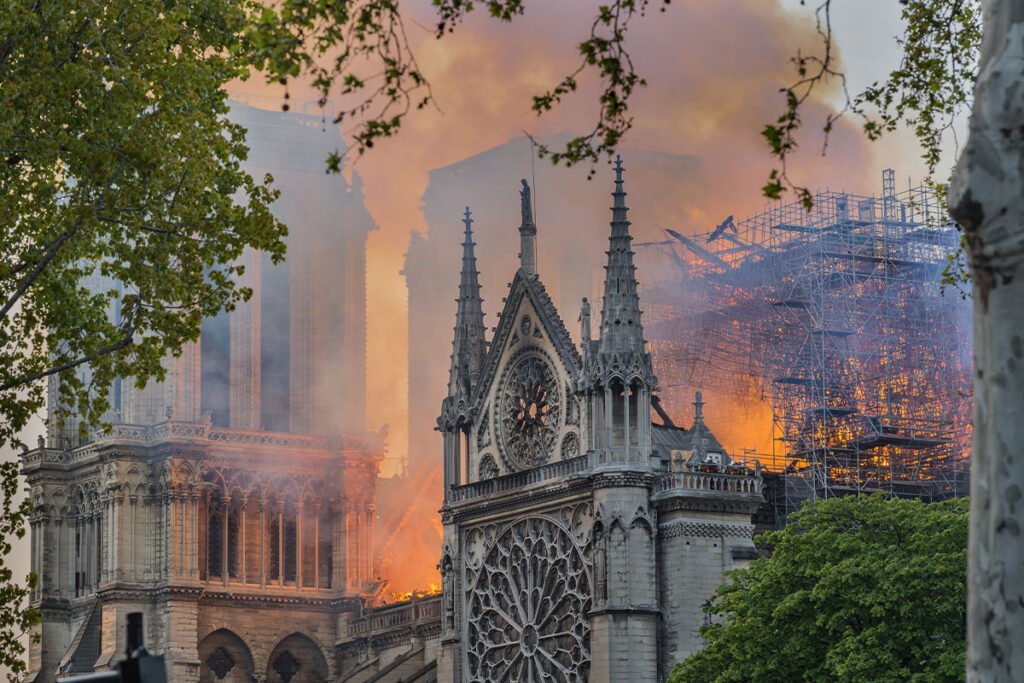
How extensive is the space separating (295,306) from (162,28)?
65.7m

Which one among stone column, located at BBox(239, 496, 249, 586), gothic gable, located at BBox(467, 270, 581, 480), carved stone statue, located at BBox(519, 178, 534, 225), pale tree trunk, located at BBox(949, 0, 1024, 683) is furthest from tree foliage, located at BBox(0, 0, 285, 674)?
stone column, located at BBox(239, 496, 249, 586)

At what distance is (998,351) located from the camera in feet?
47.0

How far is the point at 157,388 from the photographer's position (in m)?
98.7

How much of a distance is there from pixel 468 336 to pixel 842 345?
42.2 feet

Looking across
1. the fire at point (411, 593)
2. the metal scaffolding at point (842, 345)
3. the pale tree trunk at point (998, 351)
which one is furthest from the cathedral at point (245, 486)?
the pale tree trunk at point (998, 351)

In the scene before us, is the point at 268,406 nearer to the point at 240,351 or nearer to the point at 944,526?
the point at 240,351

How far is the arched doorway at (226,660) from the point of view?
319ft

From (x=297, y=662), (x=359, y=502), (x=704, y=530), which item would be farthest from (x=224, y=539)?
(x=704, y=530)

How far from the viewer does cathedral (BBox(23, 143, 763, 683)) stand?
67.9 metres

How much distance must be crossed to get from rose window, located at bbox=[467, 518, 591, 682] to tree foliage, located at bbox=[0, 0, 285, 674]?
29566 millimetres

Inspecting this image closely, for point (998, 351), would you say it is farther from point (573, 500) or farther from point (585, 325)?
point (573, 500)

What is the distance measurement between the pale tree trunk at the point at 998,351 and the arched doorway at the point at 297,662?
3394 inches

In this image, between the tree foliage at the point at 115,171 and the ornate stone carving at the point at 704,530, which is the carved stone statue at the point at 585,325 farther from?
the tree foliage at the point at 115,171

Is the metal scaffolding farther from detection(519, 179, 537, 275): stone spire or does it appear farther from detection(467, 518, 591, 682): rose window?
detection(519, 179, 537, 275): stone spire
